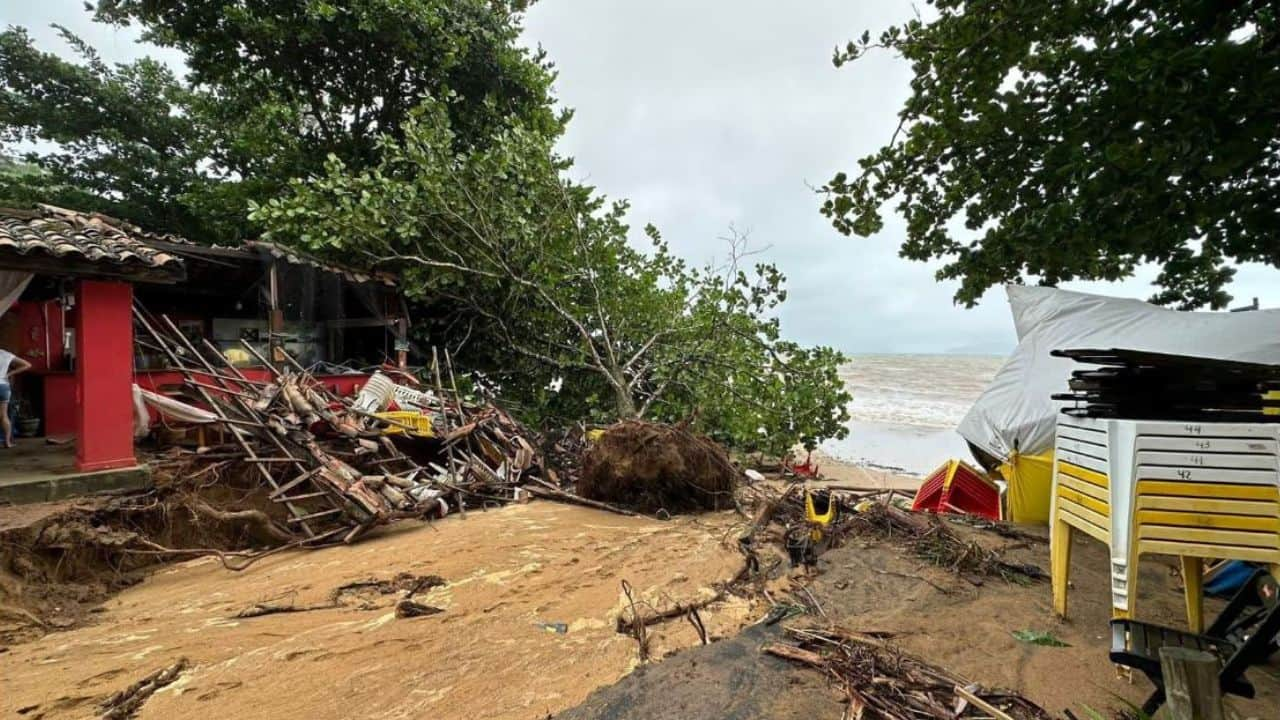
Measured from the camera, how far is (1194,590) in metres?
2.92

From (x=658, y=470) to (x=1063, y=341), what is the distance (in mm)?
5024

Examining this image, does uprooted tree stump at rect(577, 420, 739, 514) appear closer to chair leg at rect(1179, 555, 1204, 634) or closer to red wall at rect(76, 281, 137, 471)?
chair leg at rect(1179, 555, 1204, 634)

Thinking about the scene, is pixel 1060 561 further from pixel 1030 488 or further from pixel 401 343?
pixel 401 343


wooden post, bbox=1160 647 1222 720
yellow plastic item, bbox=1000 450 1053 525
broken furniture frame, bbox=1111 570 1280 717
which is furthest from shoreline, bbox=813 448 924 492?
wooden post, bbox=1160 647 1222 720

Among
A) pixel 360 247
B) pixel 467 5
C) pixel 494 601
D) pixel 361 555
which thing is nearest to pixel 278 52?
pixel 467 5

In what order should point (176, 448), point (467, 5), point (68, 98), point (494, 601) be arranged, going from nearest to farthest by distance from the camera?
point (494, 601)
point (176, 448)
point (467, 5)
point (68, 98)

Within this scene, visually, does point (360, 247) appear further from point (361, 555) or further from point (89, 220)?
point (361, 555)

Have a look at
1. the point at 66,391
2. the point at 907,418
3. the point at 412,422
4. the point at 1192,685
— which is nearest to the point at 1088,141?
the point at 1192,685

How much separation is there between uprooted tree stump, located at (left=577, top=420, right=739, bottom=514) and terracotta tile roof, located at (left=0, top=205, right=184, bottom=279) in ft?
16.8

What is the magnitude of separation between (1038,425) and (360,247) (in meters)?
10.1

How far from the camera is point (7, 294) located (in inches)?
225

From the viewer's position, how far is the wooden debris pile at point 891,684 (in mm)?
2365

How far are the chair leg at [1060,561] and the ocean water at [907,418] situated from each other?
26.0 feet

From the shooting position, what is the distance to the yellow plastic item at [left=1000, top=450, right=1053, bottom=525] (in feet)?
19.2
